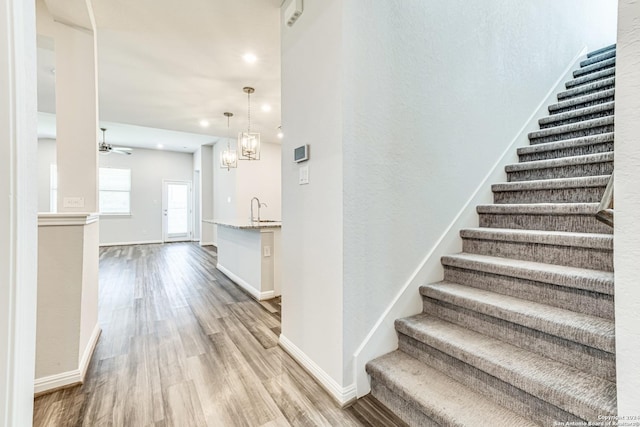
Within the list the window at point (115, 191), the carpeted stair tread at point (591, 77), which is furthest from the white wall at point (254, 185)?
the carpeted stair tread at point (591, 77)

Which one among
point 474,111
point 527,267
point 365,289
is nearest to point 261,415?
point 365,289

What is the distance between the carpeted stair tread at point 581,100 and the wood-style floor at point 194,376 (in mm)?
3147

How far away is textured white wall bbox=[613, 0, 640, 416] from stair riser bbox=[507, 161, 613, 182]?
4.64 feet

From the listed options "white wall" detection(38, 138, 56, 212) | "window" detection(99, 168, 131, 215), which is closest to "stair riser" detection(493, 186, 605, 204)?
"window" detection(99, 168, 131, 215)

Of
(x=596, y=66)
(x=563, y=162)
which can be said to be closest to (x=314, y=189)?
(x=563, y=162)

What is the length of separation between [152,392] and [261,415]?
28.7 inches

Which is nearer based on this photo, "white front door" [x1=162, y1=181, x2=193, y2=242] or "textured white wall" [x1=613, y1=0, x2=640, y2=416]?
"textured white wall" [x1=613, y1=0, x2=640, y2=416]

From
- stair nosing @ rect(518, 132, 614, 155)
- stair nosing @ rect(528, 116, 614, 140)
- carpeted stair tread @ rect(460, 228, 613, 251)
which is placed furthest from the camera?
stair nosing @ rect(528, 116, 614, 140)

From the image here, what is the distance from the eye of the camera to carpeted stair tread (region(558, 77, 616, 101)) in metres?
2.62

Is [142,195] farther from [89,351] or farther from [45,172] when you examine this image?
[89,351]

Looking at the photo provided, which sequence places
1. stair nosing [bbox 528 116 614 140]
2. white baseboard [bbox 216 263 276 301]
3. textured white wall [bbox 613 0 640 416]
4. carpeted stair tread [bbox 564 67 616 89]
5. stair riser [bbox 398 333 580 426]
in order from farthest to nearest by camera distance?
white baseboard [bbox 216 263 276 301] < carpeted stair tread [bbox 564 67 616 89] < stair nosing [bbox 528 116 614 140] < stair riser [bbox 398 333 580 426] < textured white wall [bbox 613 0 640 416]

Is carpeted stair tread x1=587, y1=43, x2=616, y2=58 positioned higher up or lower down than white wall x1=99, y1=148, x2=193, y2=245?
higher up

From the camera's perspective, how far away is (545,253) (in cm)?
177

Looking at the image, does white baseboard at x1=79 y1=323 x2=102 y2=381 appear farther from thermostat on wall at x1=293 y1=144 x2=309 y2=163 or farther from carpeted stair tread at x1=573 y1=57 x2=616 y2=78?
carpeted stair tread at x1=573 y1=57 x2=616 y2=78
